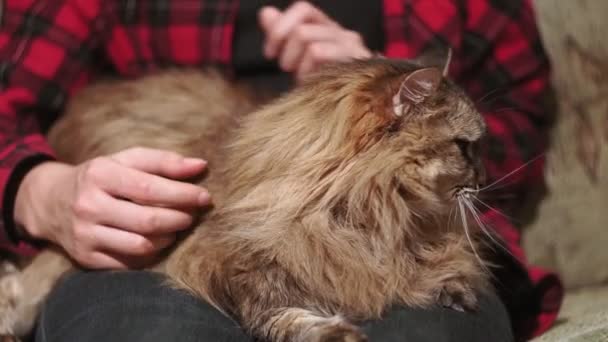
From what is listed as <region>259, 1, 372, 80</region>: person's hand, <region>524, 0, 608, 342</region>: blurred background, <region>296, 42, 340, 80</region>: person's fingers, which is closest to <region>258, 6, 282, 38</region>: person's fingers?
<region>259, 1, 372, 80</region>: person's hand

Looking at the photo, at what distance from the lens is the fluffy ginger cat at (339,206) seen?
122 cm

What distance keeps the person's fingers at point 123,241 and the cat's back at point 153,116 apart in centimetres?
22

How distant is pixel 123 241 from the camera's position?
1.29m

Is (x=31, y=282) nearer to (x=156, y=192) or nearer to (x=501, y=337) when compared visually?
A: (x=156, y=192)

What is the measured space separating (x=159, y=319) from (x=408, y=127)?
501mm

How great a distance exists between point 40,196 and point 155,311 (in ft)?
1.29

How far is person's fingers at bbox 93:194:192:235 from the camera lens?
4.18 feet

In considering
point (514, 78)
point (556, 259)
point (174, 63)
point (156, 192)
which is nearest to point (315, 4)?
point (174, 63)

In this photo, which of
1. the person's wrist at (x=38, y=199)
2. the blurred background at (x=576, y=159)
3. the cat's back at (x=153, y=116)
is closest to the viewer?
the person's wrist at (x=38, y=199)

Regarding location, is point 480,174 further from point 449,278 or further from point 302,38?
point 302,38

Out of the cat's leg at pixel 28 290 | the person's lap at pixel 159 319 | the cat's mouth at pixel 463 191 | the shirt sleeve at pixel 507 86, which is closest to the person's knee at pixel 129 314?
the person's lap at pixel 159 319

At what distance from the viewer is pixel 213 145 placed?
1463mm

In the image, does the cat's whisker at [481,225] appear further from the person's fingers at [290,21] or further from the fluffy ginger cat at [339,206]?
the person's fingers at [290,21]

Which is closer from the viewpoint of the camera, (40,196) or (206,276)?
(206,276)
